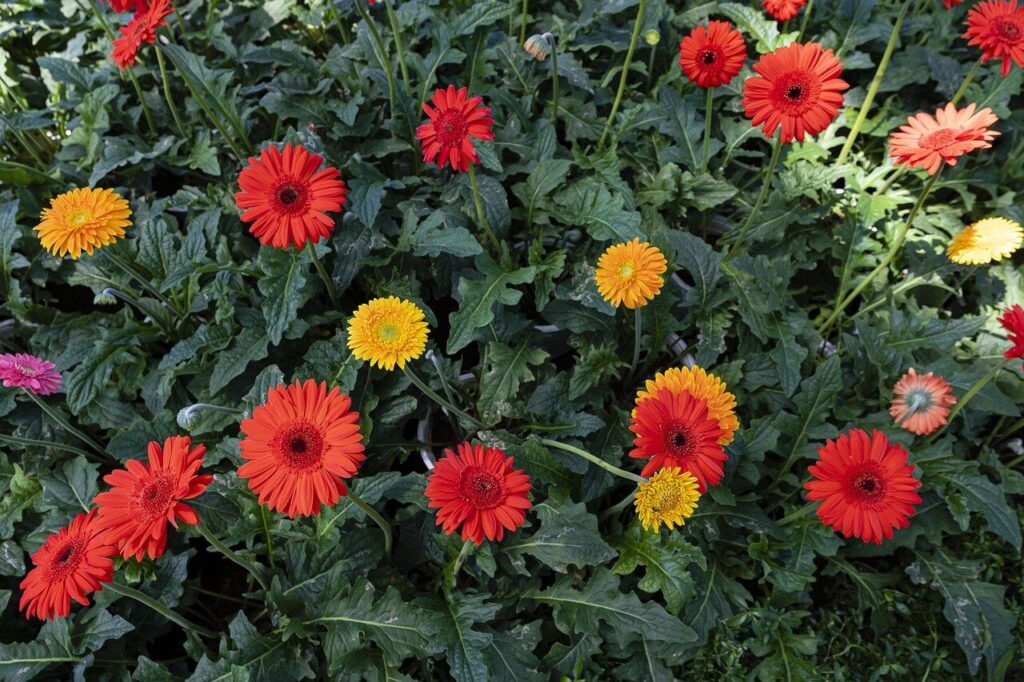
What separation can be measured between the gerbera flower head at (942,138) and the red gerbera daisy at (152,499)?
81.1 inches

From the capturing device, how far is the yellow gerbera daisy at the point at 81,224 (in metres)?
1.96

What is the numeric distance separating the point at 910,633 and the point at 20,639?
266cm

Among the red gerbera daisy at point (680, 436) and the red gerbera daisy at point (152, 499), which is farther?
the red gerbera daisy at point (680, 436)

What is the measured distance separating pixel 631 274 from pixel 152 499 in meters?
1.25

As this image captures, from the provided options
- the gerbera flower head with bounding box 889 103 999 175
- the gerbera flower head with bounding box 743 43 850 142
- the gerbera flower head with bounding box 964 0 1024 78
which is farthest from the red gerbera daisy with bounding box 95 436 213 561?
the gerbera flower head with bounding box 964 0 1024 78

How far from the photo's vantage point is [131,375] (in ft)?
7.65

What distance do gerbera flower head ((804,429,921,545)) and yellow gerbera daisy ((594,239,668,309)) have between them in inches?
23.2

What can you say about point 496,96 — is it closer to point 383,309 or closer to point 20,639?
point 383,309

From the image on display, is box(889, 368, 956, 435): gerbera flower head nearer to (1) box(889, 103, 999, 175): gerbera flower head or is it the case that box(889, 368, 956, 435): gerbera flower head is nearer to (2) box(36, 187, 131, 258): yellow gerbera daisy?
(1) box(889, 103, 999, 175): gerbera flower head

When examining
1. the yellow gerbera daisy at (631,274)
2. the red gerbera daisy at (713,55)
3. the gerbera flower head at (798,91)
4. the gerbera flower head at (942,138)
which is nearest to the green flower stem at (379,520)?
the yellow gerbera daisy at (631,274)

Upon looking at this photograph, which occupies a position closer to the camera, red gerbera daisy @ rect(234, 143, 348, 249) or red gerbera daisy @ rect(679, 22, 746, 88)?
red gerbera daisy @ rect(234, 143, 348, 249)

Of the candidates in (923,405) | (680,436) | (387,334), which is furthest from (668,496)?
(923,405)

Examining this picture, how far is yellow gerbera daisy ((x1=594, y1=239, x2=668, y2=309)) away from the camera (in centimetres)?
190

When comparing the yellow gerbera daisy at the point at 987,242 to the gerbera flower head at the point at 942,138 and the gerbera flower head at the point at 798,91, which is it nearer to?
the gerbera flower head at the point at 942,138
